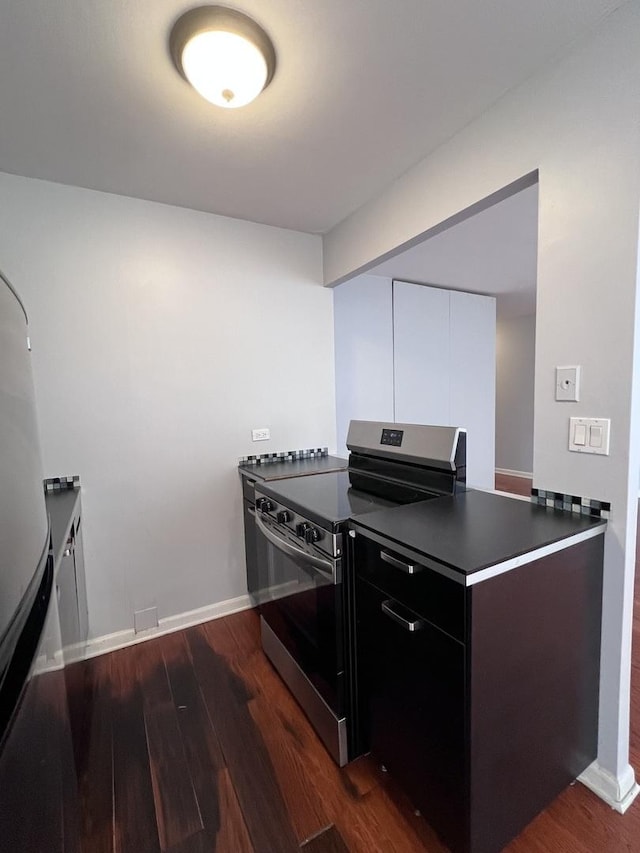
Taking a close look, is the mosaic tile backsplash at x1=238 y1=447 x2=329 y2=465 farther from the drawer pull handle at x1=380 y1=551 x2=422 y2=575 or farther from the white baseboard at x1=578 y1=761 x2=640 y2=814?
the white baseboard at x1=578 y1=761 x2=640 y2=814

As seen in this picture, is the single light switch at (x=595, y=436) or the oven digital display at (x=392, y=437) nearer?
the single light switch at (x=595, y=436)

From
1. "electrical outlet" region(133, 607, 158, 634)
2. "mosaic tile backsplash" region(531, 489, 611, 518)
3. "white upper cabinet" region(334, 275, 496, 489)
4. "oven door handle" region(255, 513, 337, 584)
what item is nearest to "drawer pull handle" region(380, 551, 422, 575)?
"oven door handle" region(255, 513, 337, 584)

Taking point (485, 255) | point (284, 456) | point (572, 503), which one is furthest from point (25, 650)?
point (485, 255)

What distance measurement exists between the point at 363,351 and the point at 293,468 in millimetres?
1414

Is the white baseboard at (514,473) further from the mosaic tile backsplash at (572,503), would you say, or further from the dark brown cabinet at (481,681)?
the dark brown cabinet at (481,681)

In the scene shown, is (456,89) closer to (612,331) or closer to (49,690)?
(612,331)

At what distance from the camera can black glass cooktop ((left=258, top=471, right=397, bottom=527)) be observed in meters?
1.38

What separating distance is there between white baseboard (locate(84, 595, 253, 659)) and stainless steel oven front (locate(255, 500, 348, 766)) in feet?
1.82

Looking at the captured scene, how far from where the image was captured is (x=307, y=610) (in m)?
1.48

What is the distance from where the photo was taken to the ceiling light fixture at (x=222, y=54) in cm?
105

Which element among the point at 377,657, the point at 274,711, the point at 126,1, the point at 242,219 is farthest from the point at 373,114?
the point at 274,711

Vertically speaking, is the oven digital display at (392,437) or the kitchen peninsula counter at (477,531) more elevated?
the oven digital display at (392,437)

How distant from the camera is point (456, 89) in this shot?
4.36 feet

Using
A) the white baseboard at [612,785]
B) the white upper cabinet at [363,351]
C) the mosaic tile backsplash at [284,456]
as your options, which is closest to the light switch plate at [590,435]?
the white baseboard at [612,785]
